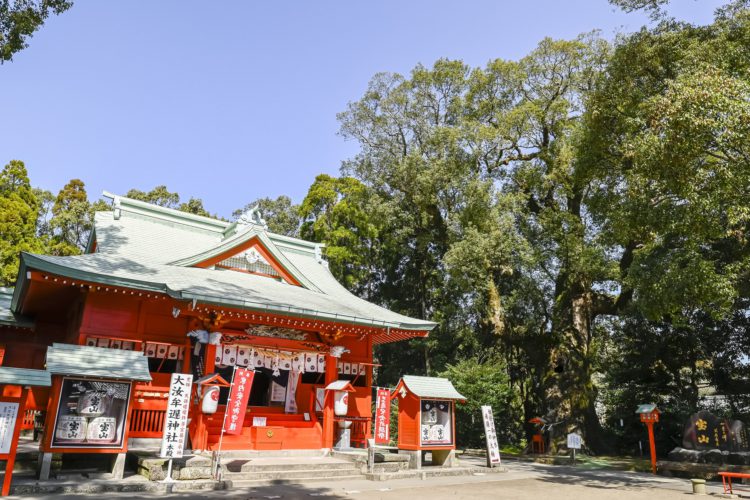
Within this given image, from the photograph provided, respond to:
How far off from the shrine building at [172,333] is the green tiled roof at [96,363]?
24mm

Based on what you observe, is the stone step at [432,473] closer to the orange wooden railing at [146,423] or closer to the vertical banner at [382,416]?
the vertical banner at [382,416]

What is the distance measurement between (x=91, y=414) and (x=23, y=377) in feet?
4.52

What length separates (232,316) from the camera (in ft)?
36.8

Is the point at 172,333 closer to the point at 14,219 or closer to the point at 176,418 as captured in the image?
the point at 176,418

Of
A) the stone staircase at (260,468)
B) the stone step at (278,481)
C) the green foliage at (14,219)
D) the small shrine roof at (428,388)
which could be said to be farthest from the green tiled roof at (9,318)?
the small shrine roof at (428,388)

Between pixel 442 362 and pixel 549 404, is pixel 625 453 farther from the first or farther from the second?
pixel 442 362

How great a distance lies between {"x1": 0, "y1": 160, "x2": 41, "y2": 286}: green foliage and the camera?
22469 mm

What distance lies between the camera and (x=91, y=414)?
861 cm

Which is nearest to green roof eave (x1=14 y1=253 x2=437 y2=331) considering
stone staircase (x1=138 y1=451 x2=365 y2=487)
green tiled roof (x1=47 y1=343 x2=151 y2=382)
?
green tiled roof (x1=47 y1=343 x2=151 y2=382)

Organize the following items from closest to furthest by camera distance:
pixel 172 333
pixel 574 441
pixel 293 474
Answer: pixel 293 474 < pixel 172 333 < pixel 574 441

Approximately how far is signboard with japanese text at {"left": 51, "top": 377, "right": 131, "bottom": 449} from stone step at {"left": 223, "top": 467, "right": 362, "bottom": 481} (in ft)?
7.38

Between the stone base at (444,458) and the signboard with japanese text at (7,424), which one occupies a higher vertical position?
the signboard with japanese text at (7,424)

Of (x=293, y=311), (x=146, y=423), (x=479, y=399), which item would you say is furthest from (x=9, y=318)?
(x=479, y=399)

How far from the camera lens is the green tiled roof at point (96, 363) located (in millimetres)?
8500
